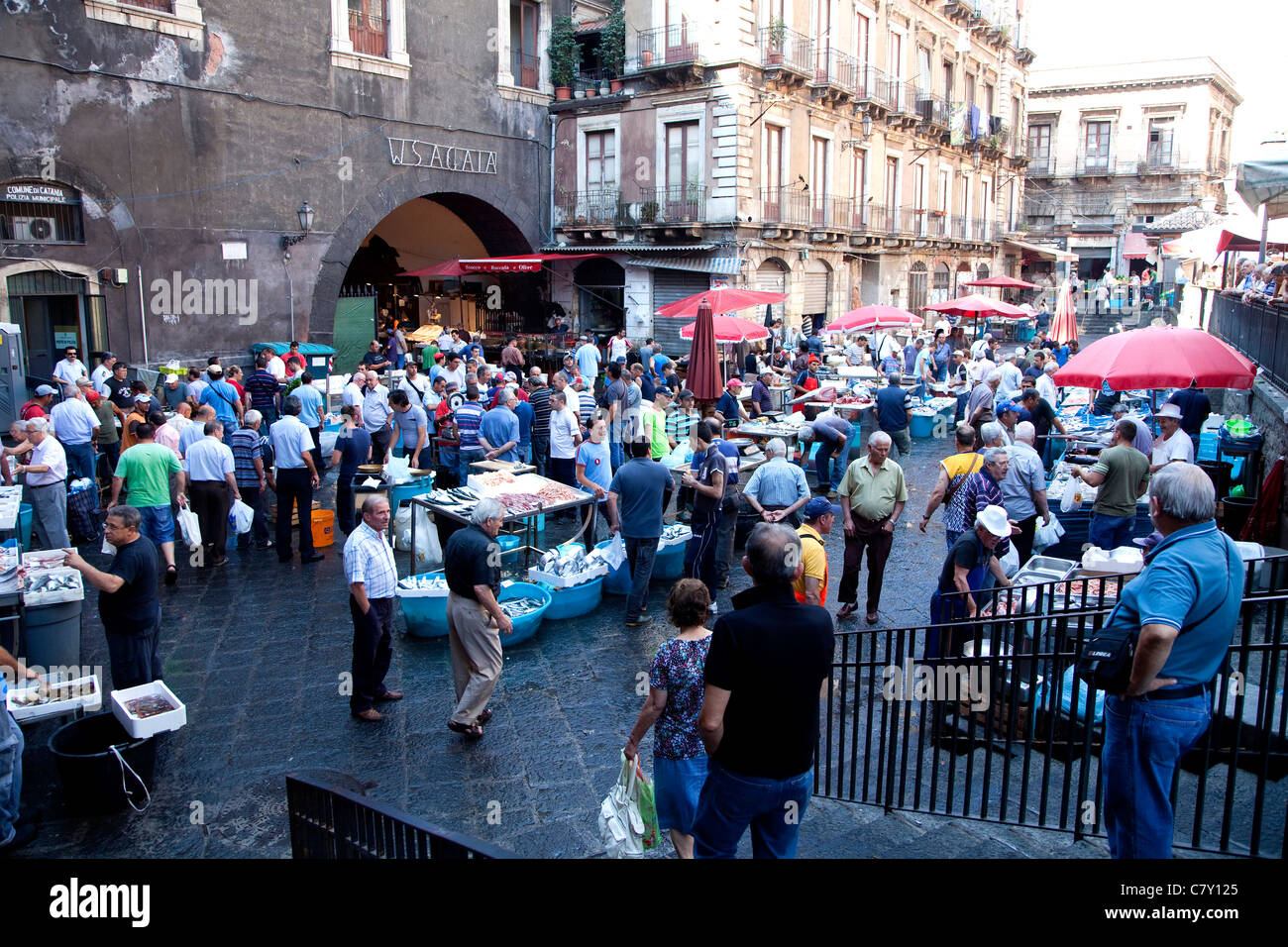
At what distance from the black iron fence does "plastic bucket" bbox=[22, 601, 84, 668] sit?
5095 millimetres

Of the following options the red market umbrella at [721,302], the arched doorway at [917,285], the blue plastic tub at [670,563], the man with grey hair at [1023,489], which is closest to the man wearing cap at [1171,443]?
the man with grey hair at [1023,489]

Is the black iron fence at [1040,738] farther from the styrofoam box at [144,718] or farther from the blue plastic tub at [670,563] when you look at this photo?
the styrofoam box at [144,718]

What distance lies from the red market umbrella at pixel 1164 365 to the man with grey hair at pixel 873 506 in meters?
2.14

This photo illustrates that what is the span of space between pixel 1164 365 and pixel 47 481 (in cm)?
1032

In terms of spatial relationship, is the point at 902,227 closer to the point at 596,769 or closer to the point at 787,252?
the point at 787,252

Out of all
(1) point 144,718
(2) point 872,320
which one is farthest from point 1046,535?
(2) point 872,320

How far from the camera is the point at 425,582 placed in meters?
7.96

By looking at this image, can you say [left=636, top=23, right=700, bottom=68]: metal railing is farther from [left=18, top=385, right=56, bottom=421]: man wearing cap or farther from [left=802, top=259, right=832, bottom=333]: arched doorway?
[left=18, top=385, right=56, bottom=421]: man wearing cap

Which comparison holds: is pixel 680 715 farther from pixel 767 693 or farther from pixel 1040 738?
pixel 1040 738

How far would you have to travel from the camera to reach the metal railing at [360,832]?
8.64 ft

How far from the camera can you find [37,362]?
54.4 feet

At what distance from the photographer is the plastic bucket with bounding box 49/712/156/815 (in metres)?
5.07
